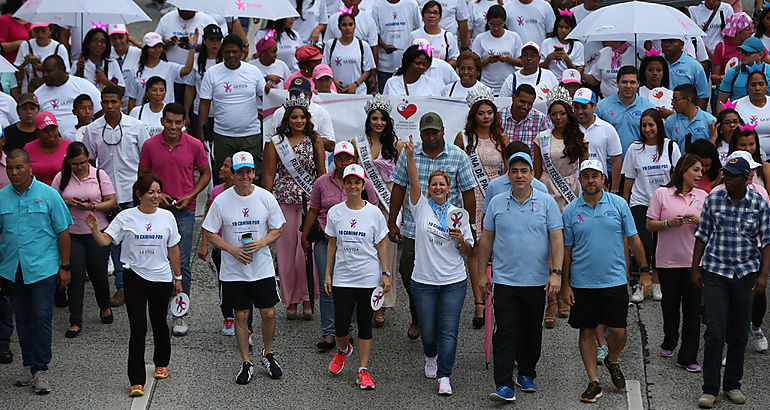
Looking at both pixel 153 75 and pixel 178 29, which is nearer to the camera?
pixel 153 75

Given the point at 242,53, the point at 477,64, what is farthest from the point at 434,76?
the point at 242,53

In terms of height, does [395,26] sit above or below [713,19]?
below

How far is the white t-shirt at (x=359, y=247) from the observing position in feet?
28.4

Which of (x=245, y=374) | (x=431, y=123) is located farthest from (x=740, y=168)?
(x=245, y=374)

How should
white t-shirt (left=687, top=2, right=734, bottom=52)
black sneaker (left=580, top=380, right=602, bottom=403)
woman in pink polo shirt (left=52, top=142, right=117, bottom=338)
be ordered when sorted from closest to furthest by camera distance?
black sneaker (left=580, top=380, right=602, bottom=403)
woman in pink polo shirt (left=52, top=142, right=117, bottom=338)
white t-shirt (left=687, top=2, right=734, bottom=52)

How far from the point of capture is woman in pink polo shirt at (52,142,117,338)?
9812mm

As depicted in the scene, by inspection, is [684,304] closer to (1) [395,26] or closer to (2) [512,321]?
(2) [512,321]

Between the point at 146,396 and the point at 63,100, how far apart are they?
4630 millimetres

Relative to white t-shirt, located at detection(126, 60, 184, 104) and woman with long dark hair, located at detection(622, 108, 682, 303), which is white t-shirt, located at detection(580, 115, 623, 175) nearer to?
woman with long dark hair, located at detection(622, 108, 682, 303)

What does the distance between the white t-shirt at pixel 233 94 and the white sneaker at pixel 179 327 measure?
9.72ft

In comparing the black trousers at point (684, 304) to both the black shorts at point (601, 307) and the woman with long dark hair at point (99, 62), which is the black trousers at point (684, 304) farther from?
the woman with long dark hair at point (99, 62)

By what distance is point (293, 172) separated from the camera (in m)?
9.94

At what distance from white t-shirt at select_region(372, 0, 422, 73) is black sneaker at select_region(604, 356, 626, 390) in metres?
6.76

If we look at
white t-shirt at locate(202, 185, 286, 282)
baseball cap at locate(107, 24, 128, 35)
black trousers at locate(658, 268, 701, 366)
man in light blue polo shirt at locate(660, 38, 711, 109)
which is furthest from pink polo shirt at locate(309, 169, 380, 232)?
baseball cap at locate(107, 24, 128, 35)
